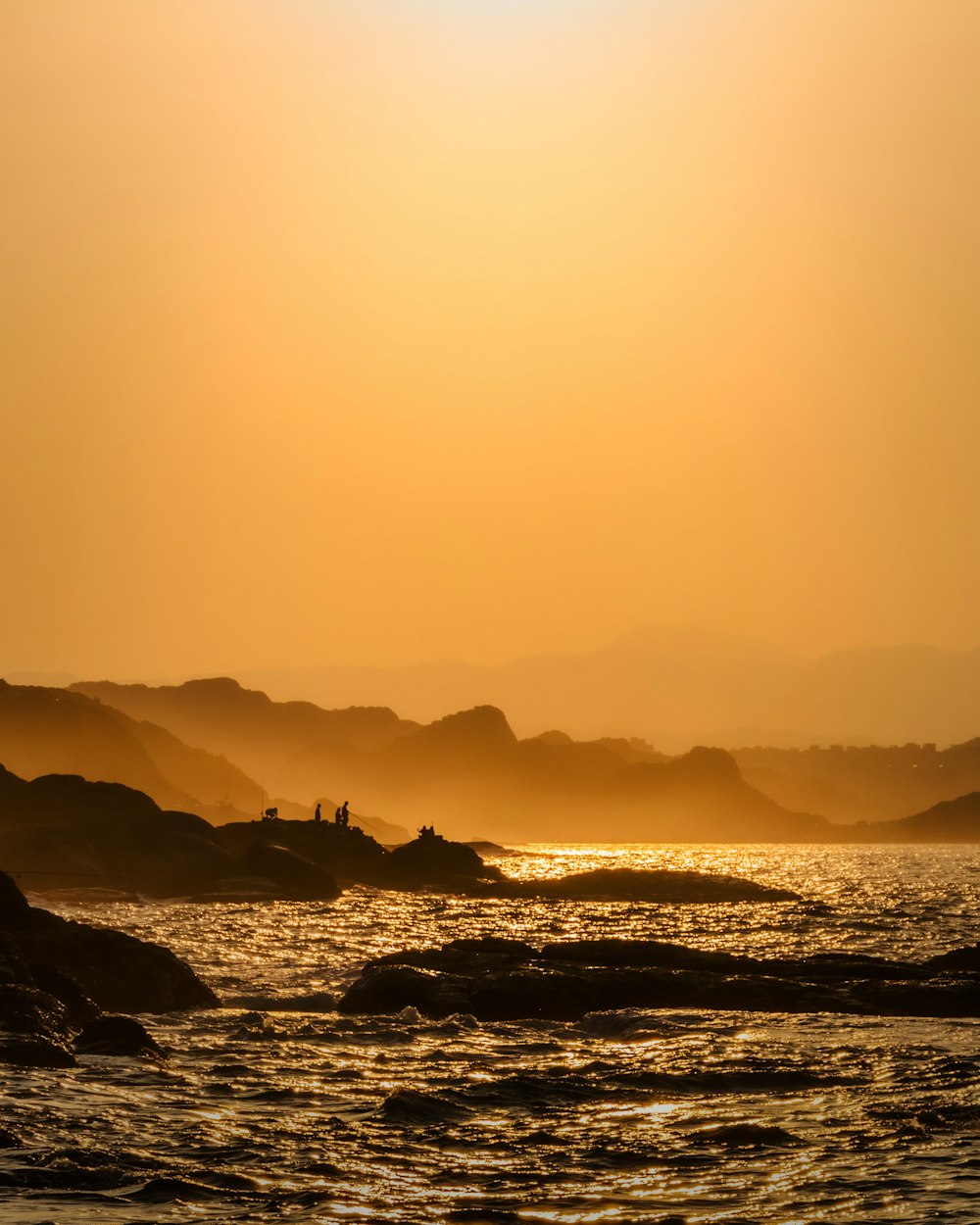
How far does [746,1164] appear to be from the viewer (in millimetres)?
17234

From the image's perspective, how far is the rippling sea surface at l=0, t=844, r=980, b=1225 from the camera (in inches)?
603

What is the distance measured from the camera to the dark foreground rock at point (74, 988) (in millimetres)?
24250

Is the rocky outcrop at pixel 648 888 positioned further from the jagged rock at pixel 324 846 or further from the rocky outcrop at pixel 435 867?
the jagged rock at pixel 324 846

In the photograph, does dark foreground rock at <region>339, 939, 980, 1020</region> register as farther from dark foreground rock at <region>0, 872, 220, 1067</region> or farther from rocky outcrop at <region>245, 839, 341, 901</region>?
rocky outcrop at <region>245, 839, 341, 901</region>

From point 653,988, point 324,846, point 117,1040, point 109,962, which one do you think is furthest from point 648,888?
point 117,1040

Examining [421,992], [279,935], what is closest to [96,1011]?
[421,992]

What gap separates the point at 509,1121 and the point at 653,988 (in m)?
14.0

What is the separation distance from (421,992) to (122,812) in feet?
174

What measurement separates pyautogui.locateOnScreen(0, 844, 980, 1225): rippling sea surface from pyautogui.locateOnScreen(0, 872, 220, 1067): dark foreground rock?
951 millimetres

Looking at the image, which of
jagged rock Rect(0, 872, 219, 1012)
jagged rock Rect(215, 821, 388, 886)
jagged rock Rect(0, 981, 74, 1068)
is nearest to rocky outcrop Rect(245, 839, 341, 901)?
jagged rock Rect(215, 821, 388, 886)

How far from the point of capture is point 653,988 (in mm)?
33375

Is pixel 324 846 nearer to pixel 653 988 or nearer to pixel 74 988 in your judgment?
pixel 653 988

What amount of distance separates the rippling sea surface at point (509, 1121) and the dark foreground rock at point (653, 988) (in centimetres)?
118

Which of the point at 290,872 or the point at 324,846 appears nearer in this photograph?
the point at 290,872
